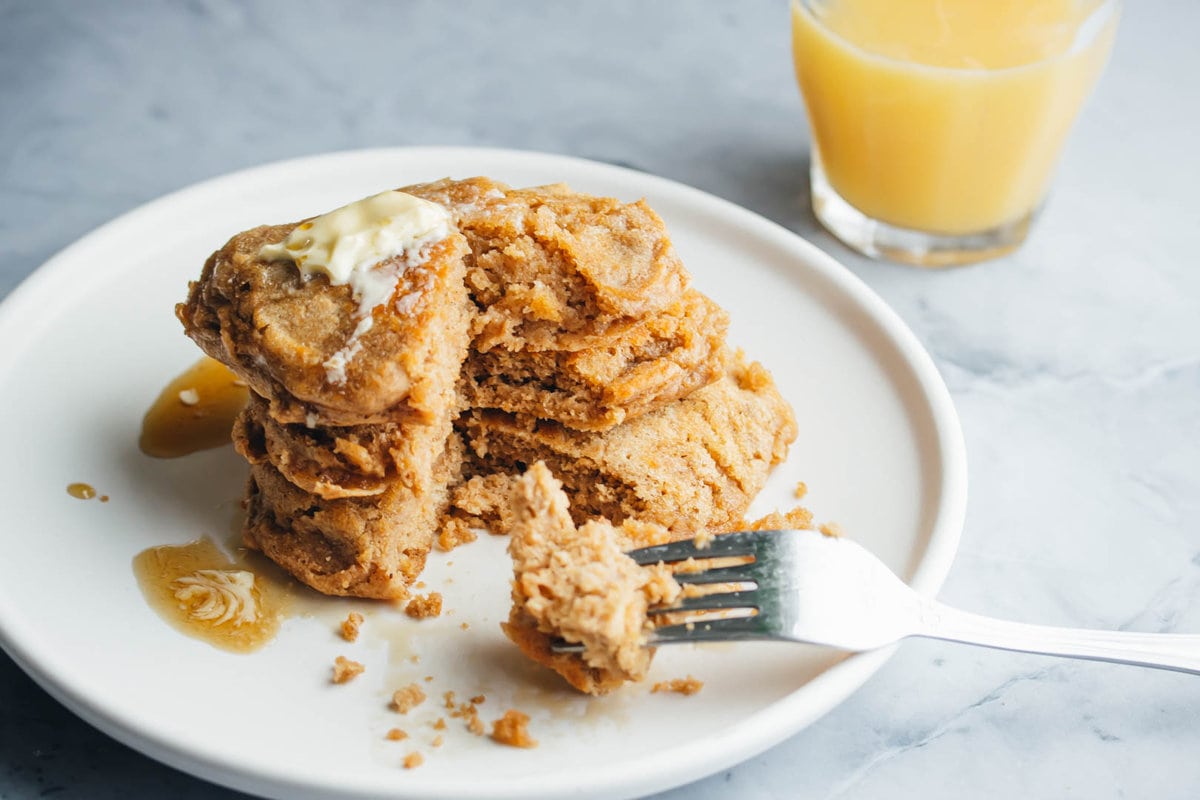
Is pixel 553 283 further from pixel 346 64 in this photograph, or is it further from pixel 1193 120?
pixel 1193 120

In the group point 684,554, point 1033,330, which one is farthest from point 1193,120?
point 684,554

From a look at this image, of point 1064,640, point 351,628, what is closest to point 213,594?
point 351,628

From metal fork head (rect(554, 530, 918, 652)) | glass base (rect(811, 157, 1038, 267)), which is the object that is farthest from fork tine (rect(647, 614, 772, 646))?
glass base (rect(811, 157, 1038, 267))

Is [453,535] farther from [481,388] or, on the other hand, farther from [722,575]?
[722,575]

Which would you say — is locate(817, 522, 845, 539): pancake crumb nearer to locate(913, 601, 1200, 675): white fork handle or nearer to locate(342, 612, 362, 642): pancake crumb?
locate(913, 601, 1200, 675): white fork handle

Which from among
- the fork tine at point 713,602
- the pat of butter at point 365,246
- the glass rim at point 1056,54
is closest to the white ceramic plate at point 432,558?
the fork tine at point 713,602

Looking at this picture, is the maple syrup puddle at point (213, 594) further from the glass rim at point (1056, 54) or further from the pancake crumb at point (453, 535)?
the glass rim at point (1056, 54)
